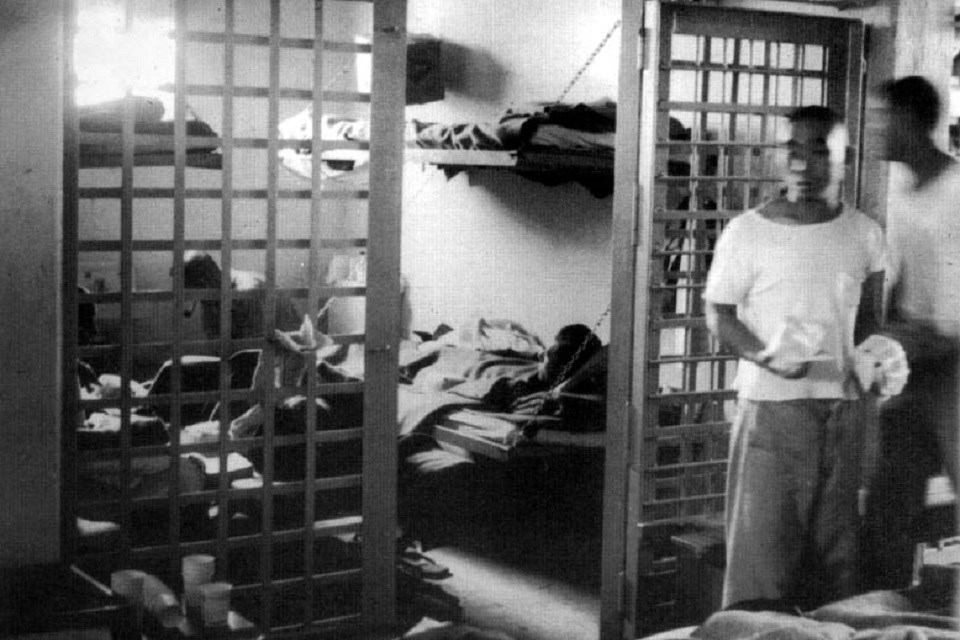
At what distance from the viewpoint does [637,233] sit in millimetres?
3629

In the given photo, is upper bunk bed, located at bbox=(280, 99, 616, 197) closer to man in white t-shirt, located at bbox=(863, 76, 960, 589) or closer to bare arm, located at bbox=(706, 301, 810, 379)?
man in white t-shirt, located at bbox=(863, 76, 960, 589)

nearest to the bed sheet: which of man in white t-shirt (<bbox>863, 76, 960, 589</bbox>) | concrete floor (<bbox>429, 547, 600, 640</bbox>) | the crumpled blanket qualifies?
the crumpled blanket

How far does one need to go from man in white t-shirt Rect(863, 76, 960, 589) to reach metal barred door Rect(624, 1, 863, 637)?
0.56 meters

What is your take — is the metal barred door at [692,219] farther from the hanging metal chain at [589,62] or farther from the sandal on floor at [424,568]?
the hanging metal chain at [589,62]

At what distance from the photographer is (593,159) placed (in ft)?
17.1

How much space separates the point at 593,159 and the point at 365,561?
7.36 ft

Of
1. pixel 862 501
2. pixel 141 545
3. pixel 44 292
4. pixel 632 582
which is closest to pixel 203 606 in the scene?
pixel 141 545

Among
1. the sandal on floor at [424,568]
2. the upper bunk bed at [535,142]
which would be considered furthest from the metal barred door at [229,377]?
the upper bunk bed at [535,142]

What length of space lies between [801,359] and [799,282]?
0.60ft

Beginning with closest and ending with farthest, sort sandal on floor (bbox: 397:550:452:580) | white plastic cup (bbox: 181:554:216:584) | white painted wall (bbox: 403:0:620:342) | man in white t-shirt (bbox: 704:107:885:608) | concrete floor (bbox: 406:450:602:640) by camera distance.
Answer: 1. man in white t-shirt (bbox: 704:107:885:608)
2. white plastic cup (bbox: 181:554:216:584)
3. sandal on floor (bbox: 397:550:452:580)
4. concrete floor (bbox: 406:450:602:640)
5. white painted wall (bbox: 403:0:620:342)

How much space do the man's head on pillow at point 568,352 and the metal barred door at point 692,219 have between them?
3.49 feet

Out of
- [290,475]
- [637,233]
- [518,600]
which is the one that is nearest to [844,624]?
[637,233]

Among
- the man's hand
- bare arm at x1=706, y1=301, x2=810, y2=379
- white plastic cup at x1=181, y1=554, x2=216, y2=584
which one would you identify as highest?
bare arm at x1=706, y1=301, x2=810, y2=379

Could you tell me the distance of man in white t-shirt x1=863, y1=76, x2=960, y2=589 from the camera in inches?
121
